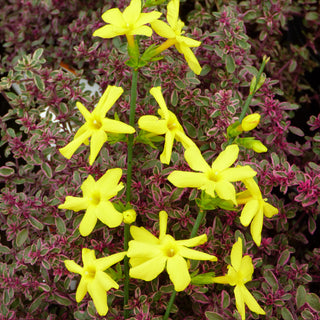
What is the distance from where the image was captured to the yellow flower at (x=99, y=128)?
761 millimetres

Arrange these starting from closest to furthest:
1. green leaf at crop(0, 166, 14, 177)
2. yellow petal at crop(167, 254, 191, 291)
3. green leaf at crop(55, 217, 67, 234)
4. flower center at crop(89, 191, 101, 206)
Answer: yellow petal at crop(167, 254, 191, 291) < flower center at crop(89, 191, 101, 206) < green leaf at crop(55, 217, 67, 234) < green leaf at crop(0, 166, 14, 177)

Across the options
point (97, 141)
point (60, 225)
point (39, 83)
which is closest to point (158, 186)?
point (60, 225)

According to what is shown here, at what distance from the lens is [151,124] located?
2.46ft

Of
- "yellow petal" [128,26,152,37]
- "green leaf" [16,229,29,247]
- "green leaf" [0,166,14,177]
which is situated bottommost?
"green leaf" [16,229,29,247]

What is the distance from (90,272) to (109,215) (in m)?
0.15

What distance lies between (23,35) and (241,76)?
0.87 meters

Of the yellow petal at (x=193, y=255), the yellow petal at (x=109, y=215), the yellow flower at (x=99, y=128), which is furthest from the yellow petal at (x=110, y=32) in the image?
the yellow petal at (x=193, y=255)

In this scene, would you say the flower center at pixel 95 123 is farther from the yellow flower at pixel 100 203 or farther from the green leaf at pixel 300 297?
the green leaf at pixel 300 297

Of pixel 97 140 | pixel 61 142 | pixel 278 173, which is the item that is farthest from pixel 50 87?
pixel 278 173

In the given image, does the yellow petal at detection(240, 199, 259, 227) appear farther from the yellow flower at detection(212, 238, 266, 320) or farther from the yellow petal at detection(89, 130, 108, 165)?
the yellow petal at detection(89, 130, 108, 165)

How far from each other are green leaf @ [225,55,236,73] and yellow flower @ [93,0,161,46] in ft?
1.62

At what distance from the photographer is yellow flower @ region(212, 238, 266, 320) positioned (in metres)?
0.79

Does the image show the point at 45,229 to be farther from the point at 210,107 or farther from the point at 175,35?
the point at 175,35

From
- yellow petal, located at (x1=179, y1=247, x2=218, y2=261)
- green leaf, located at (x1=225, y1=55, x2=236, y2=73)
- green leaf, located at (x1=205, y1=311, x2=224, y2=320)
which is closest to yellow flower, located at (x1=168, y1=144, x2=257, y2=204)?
yellow petal, located at (x1=179, y1=247, x2=218, y2=261)
